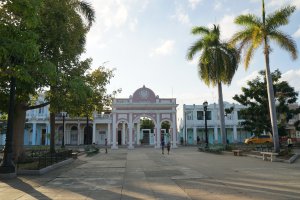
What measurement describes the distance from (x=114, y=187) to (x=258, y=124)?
28279 mm

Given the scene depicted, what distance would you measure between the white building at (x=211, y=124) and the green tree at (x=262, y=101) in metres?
22.7

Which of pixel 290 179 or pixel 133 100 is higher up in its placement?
pixel 133 100

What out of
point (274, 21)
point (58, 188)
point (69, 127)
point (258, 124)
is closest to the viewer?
point (58, 188)

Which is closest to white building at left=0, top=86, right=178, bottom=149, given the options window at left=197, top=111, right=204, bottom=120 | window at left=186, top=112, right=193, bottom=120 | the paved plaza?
window at left=186, top=112, right=193, bottom=120

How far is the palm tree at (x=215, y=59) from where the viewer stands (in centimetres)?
3045

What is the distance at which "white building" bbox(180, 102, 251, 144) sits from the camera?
59.2 m

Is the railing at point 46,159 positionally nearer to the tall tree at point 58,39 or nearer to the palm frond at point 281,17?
the tall tree at point 58,39

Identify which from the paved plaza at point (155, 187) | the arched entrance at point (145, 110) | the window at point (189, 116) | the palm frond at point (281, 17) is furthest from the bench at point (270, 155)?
the window at point (189, 116)

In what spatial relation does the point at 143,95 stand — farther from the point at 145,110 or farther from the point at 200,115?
the point at 200,115

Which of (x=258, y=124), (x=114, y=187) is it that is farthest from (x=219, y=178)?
(x=258, y=124)

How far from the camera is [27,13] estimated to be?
8625 mm

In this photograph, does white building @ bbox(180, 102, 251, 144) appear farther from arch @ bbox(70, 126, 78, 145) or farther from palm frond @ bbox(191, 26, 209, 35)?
palm frond @ bbox(191, 26, 209, 35)

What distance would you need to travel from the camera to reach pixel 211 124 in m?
59.2

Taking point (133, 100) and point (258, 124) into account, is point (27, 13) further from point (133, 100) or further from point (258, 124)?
point (133, 100)
